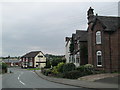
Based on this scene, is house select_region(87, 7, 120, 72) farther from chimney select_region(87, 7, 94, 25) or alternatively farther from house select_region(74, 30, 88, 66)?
house select_region(74, 30, 88, 66)

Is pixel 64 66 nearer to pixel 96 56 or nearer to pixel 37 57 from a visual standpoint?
pixel 96 56

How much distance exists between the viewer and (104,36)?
26.3m

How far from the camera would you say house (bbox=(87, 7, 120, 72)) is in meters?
25.8

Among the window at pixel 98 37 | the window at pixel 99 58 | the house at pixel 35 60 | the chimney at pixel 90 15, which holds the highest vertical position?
the chimney at pixel 90 15

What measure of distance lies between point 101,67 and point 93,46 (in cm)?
377

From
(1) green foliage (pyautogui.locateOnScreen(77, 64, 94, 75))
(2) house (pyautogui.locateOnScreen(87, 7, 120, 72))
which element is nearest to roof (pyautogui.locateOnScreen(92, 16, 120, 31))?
(2) house (pyautogui.locateOnScreen(87, 7, 120, 72))

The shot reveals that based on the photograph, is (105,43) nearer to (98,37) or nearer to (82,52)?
(98,37)

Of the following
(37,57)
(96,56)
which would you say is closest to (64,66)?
(96,56)

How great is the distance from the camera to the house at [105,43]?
25.8m

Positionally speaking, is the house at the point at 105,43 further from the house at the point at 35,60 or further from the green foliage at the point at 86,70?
the house at the point at 35,60

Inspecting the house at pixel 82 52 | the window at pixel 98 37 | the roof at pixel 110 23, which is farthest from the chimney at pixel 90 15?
the house at pixel 82 52

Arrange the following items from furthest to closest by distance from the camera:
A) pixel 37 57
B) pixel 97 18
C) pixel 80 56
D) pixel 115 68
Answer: pixel 37 57 → pixel 80 56 → pixel 97 18 → pixel 115 68

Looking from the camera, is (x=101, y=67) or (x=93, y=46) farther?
(x=93, y=46)

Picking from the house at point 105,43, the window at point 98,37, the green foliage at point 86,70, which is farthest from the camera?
the window at point 98,37
